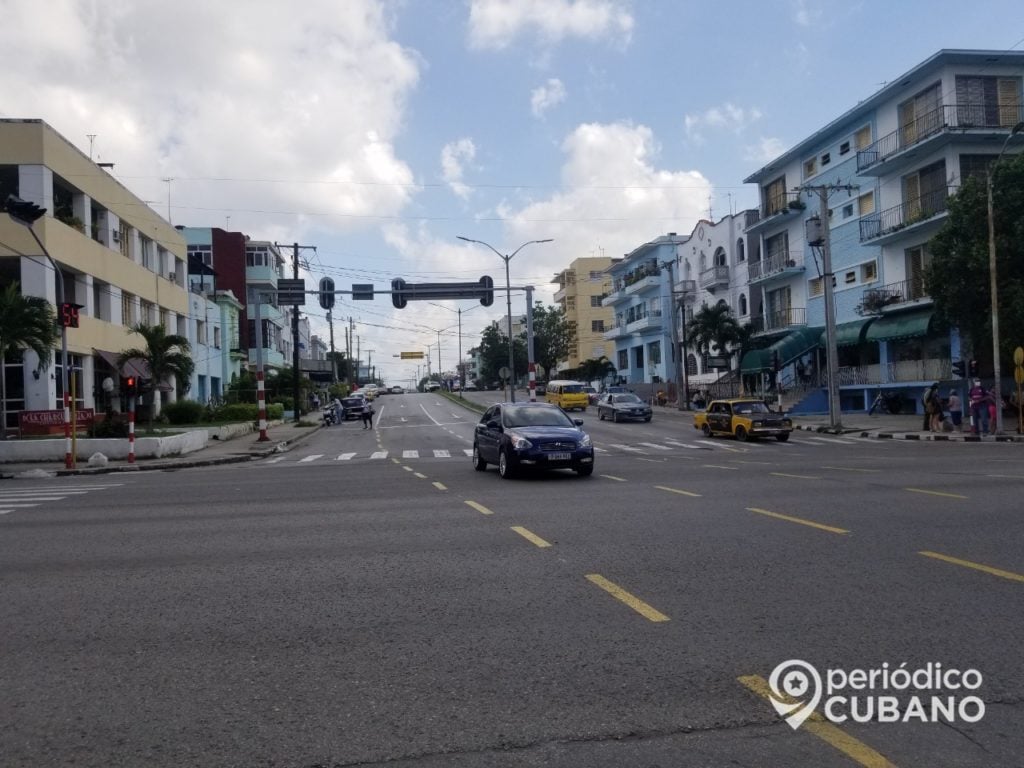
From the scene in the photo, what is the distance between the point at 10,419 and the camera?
113ft

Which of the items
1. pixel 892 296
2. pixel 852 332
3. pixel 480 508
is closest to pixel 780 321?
pixel 852 332

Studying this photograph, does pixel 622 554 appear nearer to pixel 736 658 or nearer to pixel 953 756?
pixel 736 658

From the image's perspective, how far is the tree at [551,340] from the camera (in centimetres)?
10262

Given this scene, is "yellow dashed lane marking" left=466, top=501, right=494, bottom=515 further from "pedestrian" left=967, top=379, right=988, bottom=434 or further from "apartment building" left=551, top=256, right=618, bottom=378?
"apartment building" left=551, top=256, right=618, bottom=378

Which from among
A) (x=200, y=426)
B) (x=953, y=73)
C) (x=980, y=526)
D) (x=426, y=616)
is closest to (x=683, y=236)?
(x=953, y=73)

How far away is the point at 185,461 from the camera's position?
2755 centimetres

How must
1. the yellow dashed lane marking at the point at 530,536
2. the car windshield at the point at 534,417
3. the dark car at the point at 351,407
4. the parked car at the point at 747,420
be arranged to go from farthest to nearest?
the dark car at the point at 351,407 < the parked car at the point at 747,420 < the car windshield at the point at 534,417 < the yellow dashed lane marking at the point at 530,536

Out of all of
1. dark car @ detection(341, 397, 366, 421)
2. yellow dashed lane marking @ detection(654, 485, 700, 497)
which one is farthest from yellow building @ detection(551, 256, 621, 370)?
yellow dashed lane marking @ detection(654, 485, 700, 497)

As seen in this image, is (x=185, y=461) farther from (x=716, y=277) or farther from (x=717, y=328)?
(x=716, y=277)

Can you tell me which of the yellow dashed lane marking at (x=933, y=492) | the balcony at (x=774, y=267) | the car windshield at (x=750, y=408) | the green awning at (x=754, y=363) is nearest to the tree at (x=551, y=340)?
the balcony at (x=774, y=267)

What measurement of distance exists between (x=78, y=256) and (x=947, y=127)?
34.6 meters

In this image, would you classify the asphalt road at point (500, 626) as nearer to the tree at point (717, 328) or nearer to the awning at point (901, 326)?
the awning at point (901, 326)

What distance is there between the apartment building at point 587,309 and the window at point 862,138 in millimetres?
56229

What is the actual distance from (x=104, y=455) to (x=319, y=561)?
21319 millimetres
